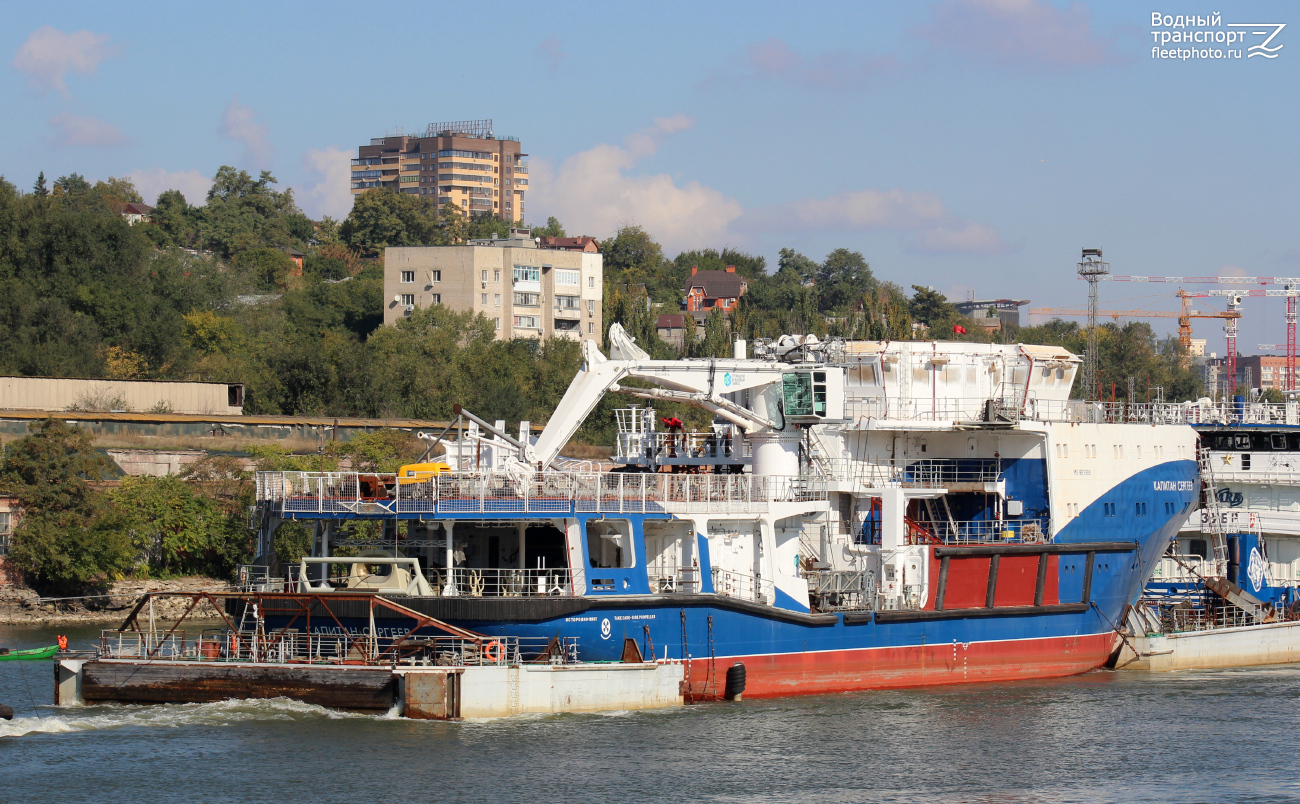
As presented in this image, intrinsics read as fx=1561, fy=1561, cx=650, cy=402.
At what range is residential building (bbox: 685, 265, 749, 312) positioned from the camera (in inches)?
5502

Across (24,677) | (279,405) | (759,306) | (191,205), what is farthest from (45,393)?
(191,205)

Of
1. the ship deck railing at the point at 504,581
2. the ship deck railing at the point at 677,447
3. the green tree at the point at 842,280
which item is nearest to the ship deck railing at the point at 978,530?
the ship deck railing at the point at 677,447

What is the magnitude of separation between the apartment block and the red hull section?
62.6m

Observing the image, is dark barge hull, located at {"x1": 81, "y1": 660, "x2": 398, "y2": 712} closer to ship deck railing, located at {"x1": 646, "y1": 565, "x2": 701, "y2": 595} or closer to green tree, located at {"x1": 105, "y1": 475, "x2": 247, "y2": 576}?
ship deck railing, located at {"x1": 646, "y1": 565, "x2": 701, "y2": 595}

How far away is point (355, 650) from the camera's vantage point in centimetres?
2917

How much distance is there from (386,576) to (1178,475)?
827 inches

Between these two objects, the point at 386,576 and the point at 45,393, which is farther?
the point at 45,393

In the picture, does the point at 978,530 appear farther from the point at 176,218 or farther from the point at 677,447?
the point at 176,218

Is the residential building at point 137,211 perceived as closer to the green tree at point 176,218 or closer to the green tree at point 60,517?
the green tree at point 176,218

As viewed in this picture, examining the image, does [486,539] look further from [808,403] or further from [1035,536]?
[1035,536]

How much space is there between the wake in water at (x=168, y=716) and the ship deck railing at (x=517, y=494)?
3.97 m

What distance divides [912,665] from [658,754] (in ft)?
31.3

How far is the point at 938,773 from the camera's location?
26969 millimetres

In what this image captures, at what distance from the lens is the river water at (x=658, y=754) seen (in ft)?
80.9
